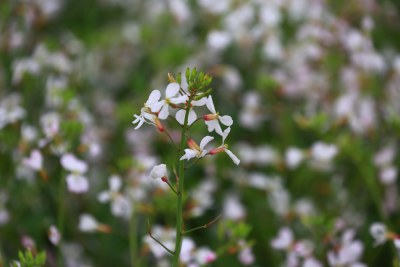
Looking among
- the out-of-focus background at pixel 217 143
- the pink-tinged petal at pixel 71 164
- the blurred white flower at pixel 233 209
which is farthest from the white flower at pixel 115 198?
the blurred white flower at pixel 233 209

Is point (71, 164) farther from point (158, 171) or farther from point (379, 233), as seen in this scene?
point (379, 233)

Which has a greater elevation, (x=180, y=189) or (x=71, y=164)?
(x=71, y=164)

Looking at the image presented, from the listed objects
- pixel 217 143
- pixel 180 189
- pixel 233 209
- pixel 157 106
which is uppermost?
pixel 217 143

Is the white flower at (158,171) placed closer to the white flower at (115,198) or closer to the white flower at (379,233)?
the white flower at (115,198)

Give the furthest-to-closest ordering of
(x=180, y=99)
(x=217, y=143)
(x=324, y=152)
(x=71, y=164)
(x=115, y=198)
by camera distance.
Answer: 1. (x=217, y=143)
2. (x=324, y=152)
3. (x=115, y=198)
4. (x=71, y=164)
5. (x=180, y=99)

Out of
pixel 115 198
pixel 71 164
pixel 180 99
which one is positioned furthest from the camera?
pixel 115 198

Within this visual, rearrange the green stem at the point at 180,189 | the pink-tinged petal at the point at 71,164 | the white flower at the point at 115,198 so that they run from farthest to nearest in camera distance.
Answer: the white flower at the point at 115,198
the pink-tinged petal at the point at 71,164
the green stem at the point at 180,189

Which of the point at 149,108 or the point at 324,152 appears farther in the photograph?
the point at 324,152

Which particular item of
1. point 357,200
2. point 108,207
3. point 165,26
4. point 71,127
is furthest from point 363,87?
point 71,127

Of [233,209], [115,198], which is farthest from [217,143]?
[115,198]
